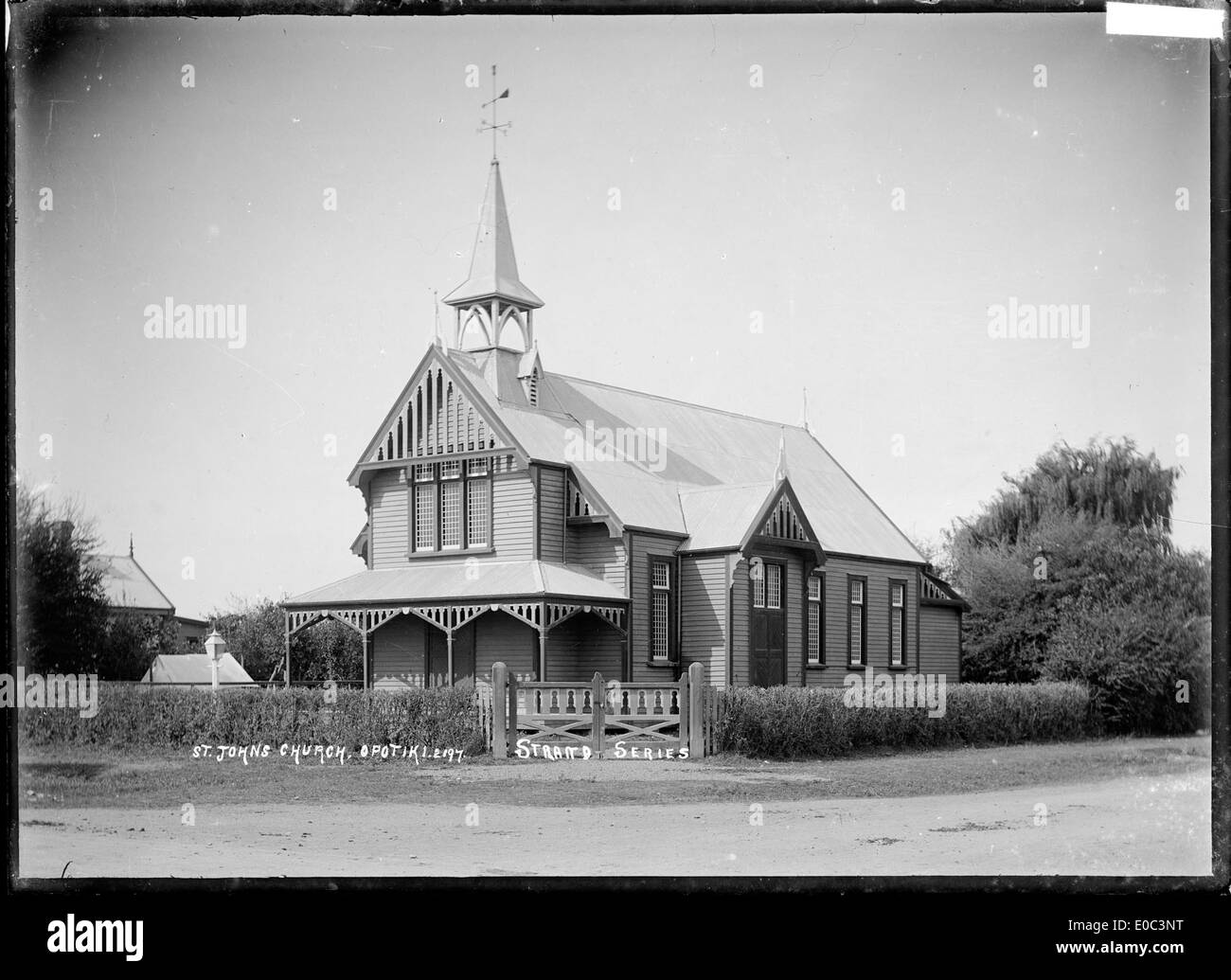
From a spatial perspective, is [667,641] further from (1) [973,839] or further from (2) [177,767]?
(1) [973,839]

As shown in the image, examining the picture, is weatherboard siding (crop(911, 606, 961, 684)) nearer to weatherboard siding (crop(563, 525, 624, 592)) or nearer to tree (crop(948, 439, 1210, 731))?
tree (crop(948, 439, 1210, 731))

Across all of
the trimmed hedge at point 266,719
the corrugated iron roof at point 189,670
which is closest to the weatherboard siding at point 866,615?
the trimmed hedge at point 266,719

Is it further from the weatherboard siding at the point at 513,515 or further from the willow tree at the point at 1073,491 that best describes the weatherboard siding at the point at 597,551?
the willow tree at the point at 1073,491

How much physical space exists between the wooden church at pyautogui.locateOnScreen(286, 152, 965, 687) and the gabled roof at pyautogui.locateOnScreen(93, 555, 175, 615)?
12.0 feet

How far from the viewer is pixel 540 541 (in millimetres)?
30062

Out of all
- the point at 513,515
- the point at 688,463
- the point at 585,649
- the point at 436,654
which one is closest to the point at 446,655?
the point at 436,654

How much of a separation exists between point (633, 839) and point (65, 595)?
507 inches

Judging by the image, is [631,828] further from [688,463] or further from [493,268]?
[688,463]

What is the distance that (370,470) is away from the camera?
107ft

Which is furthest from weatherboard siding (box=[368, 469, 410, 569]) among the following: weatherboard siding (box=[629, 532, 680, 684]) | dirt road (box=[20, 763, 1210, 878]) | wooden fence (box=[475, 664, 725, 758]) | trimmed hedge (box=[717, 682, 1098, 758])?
dirt road (box=[20, 763, 1210, 878])

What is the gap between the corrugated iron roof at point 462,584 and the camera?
2916cm

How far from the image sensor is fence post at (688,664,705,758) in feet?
78.0
